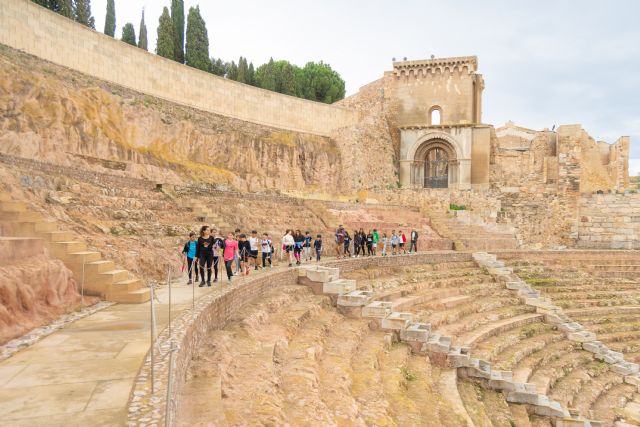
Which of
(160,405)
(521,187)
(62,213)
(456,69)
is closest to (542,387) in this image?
(160,405)

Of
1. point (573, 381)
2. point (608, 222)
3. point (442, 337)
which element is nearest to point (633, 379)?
point (573, 381)

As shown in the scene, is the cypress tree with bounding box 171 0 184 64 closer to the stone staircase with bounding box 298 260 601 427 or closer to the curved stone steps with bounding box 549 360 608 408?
the stone staircase with bounding box 298 260 601 427

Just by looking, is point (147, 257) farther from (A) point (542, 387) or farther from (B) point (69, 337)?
(A) point (542, 387)

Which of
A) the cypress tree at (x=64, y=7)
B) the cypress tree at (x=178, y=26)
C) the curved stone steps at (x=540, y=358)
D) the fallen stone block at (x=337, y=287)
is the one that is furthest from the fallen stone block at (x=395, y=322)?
the cypress tree at (x=178, y=26)

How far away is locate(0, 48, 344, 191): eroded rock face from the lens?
1605cm

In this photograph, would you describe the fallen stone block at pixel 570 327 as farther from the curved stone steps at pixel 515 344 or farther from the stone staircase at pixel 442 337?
the curved stone steps at pixel 515 344

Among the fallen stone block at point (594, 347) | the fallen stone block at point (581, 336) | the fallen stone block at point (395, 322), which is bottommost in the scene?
the fallen stone block at point (594, 347)

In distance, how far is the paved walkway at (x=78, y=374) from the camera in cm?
384

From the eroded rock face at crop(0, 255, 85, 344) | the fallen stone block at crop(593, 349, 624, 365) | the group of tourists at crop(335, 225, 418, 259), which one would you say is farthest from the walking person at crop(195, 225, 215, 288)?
the fallen stone block at crop(593, 349, 624, 365)

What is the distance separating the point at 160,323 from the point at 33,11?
17.5 metres

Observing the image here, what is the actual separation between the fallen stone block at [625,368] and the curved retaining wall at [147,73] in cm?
2303

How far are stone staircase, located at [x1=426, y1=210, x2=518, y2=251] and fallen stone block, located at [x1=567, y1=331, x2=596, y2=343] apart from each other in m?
8.65

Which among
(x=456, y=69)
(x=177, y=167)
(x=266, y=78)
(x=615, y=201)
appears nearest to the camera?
(x=177, y=167)

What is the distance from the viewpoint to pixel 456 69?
3341 cm
